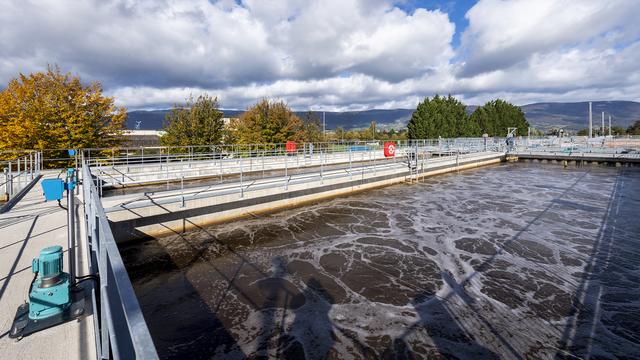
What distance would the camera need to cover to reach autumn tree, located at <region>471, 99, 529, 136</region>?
58.2 m

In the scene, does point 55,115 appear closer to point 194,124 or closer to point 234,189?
point 194,124

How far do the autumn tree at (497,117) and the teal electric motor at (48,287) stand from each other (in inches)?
2427

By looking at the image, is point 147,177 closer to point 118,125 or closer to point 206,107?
point 118,125

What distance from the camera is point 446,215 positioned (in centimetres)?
1295

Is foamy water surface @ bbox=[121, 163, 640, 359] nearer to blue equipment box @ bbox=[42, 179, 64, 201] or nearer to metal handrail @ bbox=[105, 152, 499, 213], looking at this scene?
metal handrail @ bbox=[105, 152, 499, 213]

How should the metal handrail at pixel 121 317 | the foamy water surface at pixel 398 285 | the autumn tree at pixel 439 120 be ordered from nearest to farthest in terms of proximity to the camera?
the metal handrail at pixel 121 317 < the foamy water surface at pixel 398 285 < the autumn tree at pixel 439 120

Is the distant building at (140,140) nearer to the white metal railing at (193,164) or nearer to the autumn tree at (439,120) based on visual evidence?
the white metal railing at (193,164)

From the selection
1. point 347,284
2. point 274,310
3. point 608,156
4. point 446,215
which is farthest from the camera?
point 608,156

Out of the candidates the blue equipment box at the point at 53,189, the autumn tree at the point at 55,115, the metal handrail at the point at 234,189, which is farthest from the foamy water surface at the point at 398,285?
the autumn tree at the point at 55,115

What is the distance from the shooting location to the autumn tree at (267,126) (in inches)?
1101

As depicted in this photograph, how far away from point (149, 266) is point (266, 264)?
9.77 feet

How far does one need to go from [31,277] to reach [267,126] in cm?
2466

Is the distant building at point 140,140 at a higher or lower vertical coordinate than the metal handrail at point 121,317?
higher

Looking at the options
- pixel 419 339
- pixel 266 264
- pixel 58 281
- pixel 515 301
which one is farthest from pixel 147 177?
pixel 515 301
